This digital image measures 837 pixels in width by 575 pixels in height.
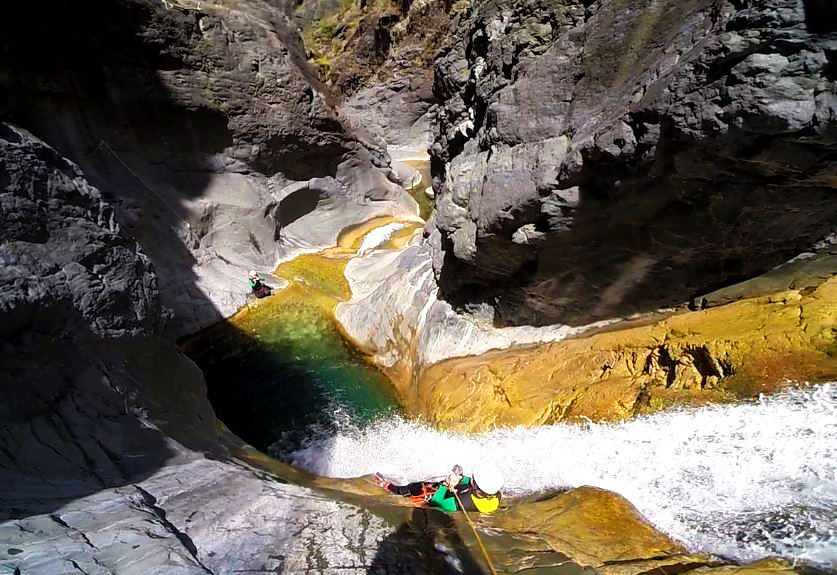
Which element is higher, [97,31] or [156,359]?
[97,31]

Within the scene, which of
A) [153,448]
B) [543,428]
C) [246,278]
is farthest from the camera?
[246,278]

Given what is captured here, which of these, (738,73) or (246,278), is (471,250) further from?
(246,278)

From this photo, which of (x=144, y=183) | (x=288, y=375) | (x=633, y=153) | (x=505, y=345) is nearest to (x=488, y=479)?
(x=505, y=345)

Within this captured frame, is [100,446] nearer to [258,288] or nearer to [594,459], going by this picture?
[594,459]

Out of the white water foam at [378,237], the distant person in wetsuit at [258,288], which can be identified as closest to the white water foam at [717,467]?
the distant person in wetsuit at [258,288]

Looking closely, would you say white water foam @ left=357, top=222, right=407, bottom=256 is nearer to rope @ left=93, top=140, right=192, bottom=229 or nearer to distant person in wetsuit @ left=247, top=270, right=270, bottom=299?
distant person in wetsuit @ left=247, top=270, right=270, bottom=299

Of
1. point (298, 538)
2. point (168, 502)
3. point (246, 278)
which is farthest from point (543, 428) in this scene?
point (246, 278)

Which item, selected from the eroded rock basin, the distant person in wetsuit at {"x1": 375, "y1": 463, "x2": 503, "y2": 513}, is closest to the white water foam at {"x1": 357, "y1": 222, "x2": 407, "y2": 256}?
the eroded rock basin
